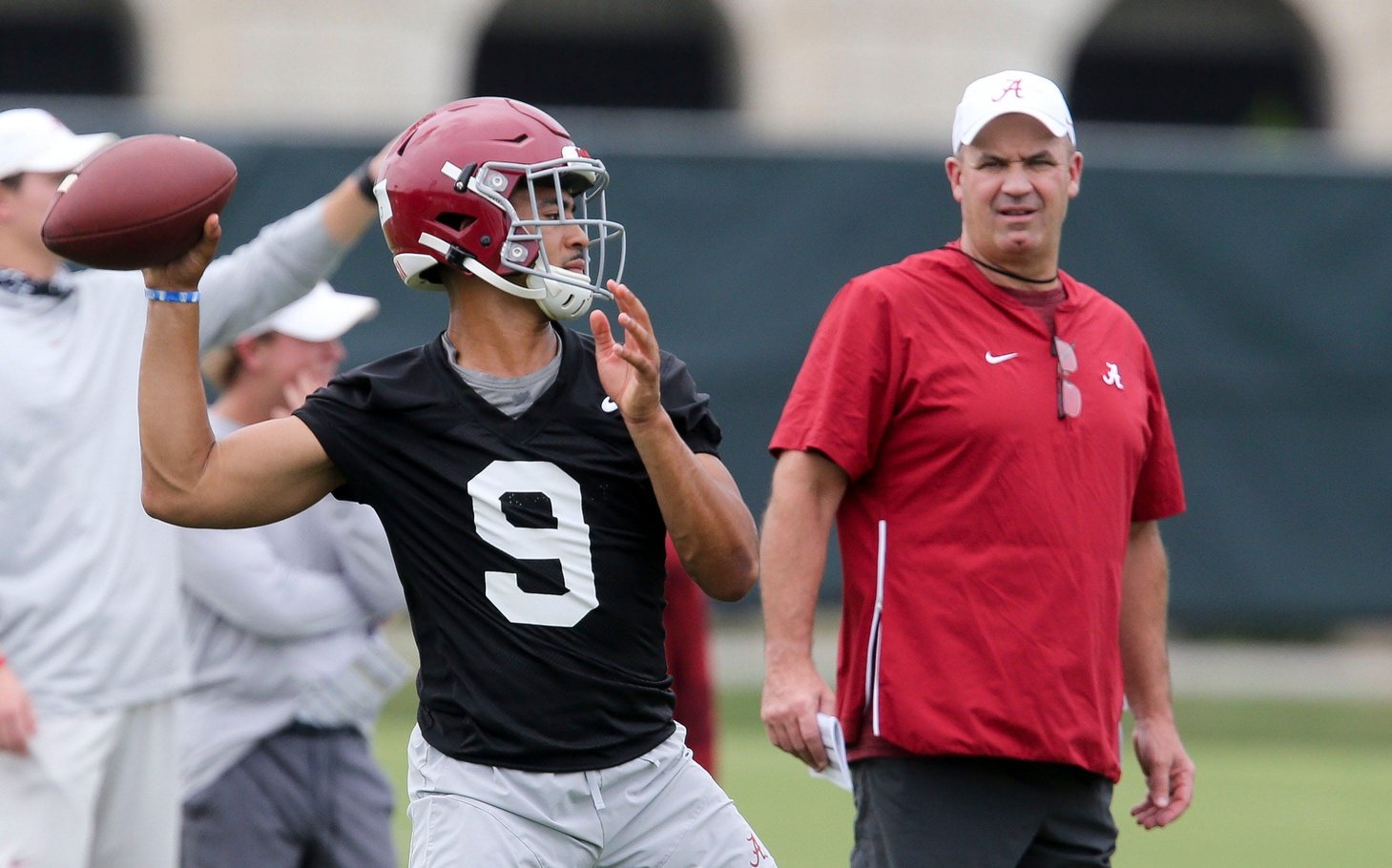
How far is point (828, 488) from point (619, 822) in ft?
3.56

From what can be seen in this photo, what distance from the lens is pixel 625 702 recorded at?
11.9 ft

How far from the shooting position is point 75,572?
4.63 meters

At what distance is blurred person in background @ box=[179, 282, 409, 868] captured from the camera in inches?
199

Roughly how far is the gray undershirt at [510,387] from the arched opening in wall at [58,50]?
19.4m

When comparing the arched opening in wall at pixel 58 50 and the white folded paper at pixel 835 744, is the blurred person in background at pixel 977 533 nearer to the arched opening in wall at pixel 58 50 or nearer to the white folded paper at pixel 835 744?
the white folded paper at pixel 835 744

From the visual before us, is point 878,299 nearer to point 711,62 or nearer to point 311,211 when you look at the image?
point 311,211

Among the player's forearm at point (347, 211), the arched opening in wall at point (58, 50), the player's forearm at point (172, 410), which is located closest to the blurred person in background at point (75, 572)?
the player's forearm at point (347, 211)

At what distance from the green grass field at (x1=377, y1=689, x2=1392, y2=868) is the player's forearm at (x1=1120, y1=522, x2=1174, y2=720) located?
129 inches

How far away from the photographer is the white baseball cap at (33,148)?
480cm

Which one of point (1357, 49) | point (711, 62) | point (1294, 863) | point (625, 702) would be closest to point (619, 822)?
point (625, 702)

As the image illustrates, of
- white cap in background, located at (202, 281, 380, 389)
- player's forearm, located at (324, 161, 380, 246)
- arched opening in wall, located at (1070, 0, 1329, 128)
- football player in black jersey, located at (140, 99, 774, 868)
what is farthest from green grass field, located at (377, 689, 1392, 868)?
arched opening in wall, located at (1070, 0, 1329, 128)

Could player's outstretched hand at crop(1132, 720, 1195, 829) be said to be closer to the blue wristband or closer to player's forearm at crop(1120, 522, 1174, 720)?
player's forearm at crop(1120, 522, 1174, 720)

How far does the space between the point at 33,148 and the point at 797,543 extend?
203 cm

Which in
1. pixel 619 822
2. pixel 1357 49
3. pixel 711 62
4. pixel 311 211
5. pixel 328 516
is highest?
pixel 311 211
